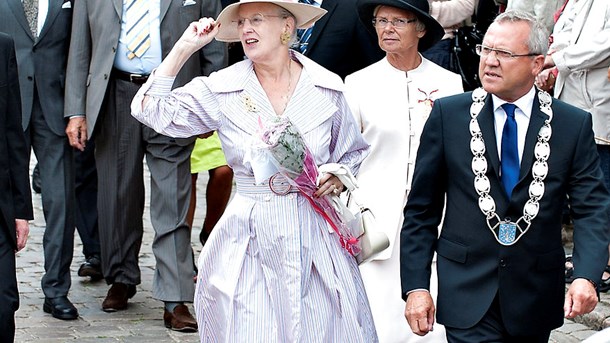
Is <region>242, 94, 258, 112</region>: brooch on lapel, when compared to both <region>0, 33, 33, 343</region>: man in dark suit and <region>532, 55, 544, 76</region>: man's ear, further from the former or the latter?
<region>532, 55, 544, 76</region>: man's ear

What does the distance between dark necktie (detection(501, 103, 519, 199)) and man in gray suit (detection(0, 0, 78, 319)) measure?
408 cm

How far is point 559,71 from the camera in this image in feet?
29.0

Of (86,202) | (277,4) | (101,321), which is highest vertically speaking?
(277,4)

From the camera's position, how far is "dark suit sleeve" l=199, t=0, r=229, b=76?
28.6 ft

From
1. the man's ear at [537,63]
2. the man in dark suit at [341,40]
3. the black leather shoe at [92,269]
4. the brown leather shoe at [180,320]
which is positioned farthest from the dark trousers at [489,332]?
the black leather shoe at [92,269]

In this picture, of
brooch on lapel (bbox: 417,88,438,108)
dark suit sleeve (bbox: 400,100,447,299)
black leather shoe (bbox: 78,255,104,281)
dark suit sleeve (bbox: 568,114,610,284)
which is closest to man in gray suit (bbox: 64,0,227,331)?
black leather shoe (bbox: 78,255,104,281)

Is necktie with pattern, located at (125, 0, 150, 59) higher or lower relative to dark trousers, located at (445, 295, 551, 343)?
higher

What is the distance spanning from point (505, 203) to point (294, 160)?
957 mm

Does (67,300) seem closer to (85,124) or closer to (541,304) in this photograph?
(85,124)

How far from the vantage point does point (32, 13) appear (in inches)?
344

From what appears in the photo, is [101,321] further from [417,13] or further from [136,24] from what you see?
[417,13]

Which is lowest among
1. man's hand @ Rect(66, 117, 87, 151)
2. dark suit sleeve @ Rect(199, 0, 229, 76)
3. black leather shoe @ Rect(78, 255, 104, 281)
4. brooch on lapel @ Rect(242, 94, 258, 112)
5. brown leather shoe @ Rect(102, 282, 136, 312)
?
black leather shoe @ Rect(78, 255, 104, 281)

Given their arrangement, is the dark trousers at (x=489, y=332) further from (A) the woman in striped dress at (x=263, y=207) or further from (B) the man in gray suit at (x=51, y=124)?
(B) the man in gray suit at (x=51, y=124)

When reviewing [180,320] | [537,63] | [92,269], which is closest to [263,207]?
[537,63]
